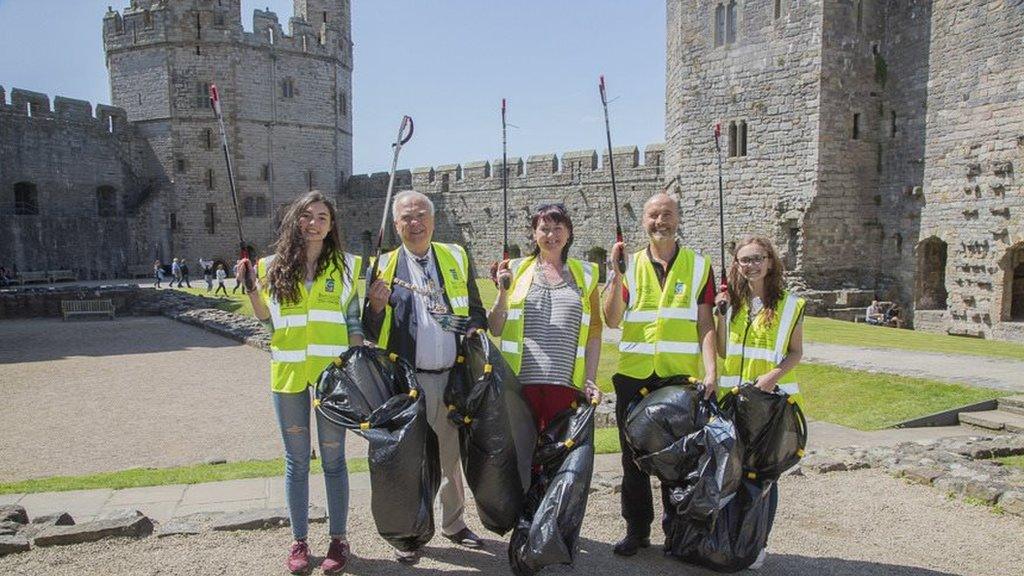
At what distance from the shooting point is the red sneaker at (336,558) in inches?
156

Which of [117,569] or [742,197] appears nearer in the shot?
[117,569]

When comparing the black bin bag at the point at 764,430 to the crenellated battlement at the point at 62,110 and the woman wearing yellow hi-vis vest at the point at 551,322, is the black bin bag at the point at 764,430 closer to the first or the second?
the woman wearing yellow hi-vis vest at the point at 551,322

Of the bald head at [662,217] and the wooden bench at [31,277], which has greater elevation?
the bald head at [662,217]

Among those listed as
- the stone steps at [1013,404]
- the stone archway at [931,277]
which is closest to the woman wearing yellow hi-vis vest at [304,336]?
the stone steps at [1013,404]

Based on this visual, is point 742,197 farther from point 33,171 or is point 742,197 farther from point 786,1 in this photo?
point 33,171

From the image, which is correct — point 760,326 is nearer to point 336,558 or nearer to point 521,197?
point 336,558

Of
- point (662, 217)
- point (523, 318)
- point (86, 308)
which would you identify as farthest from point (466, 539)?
point (86, 308)

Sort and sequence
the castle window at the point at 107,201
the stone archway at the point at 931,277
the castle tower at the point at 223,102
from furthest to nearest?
the castle tower at the point at 223,102
the castle window at the point at 107,201
the stone archway at the point at 931,277

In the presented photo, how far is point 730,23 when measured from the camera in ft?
61.4

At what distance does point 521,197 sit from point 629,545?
26.5 m

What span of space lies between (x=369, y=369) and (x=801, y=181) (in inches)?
647

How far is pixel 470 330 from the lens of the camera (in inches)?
163

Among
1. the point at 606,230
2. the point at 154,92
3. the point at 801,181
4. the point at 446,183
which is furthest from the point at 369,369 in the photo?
the point at 154,92

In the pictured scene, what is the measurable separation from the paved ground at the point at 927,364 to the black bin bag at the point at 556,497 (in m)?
5.94
